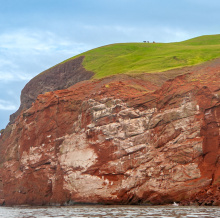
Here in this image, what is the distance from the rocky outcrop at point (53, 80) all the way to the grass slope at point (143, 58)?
98.4 inches

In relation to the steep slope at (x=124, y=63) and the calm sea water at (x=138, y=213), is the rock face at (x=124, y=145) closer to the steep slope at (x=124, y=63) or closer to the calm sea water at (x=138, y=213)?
the calm sea water at (x=138, y=213)

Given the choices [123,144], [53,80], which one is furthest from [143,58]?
[123,144]

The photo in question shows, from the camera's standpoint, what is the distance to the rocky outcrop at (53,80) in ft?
243

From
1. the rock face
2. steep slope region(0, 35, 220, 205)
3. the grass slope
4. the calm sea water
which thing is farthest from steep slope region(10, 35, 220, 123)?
the calm sea water

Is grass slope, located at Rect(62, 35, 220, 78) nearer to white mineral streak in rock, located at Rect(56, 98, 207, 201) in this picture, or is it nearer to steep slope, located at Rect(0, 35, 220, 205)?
steep slope, located at Rect(0, 35, 220, 205)

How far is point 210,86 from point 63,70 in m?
46.8

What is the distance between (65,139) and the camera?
4166 centimetres

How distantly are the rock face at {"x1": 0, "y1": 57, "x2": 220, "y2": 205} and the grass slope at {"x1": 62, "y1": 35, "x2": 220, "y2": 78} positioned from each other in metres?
10.2

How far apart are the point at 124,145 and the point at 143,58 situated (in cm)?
2966

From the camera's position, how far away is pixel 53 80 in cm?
7806

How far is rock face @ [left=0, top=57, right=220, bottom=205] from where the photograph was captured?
33.1 m

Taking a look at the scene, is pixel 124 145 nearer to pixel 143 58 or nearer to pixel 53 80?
pixel 143 58

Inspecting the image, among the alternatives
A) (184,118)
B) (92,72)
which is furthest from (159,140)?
(92,72)

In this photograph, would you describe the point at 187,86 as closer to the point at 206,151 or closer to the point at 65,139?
the point at 206,151
